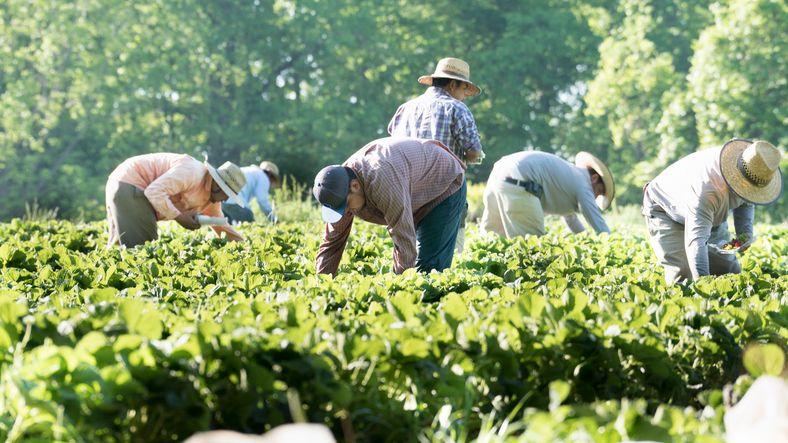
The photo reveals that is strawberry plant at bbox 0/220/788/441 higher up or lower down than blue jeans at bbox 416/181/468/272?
higher up

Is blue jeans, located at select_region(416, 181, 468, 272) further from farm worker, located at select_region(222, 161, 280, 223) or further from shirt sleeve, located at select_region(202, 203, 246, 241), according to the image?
farm worker, located at select_region(222, 161, 280, 223)

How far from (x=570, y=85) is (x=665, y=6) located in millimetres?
4665

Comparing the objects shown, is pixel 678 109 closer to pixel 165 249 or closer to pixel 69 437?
pixel 165 249

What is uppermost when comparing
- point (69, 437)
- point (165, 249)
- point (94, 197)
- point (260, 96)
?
point (69, 437)

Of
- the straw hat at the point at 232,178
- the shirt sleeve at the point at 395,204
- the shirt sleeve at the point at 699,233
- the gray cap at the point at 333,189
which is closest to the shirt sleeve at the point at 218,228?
the straw hat at the point at 232,178

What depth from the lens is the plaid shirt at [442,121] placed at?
758 centimetres

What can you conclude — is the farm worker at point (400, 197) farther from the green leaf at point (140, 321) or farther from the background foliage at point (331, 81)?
the background foliage at point (331, 81)

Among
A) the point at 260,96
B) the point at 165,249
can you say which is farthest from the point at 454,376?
the point at 260,96

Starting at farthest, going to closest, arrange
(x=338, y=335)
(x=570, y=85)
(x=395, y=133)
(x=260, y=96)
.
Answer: (x=570, y=85)
(x=260, y=96)
(x=395, y=133)
(x=338, y=335)

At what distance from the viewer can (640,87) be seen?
104 feet

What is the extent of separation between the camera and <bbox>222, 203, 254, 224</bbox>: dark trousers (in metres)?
13.6

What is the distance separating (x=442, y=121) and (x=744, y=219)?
7.77 ft

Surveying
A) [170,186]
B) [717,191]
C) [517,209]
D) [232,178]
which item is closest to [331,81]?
[517,209]

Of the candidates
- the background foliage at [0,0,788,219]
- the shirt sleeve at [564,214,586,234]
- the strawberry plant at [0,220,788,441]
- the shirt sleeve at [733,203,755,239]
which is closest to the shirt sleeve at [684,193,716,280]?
the shirt sleeve at [733,203,755,239]
